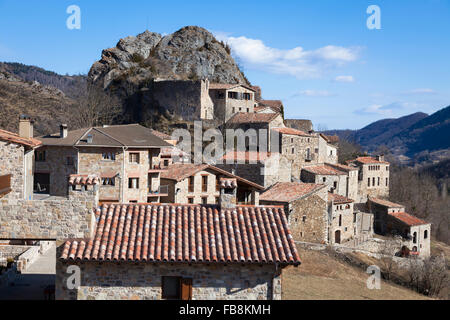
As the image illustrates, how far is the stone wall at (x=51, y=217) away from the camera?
51.9ft

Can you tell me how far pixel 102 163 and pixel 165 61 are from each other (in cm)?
5126

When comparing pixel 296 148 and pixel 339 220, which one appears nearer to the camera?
pixel 339 220

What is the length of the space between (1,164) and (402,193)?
73.6 m

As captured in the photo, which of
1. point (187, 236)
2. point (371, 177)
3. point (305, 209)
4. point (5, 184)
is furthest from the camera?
point (371, 177)

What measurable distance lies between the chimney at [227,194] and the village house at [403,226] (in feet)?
140

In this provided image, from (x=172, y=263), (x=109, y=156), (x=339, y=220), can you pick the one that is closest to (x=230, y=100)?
(x=339, y=220)

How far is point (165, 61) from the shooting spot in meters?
84.8

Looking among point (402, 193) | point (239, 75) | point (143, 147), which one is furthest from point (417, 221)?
point (239, 75)

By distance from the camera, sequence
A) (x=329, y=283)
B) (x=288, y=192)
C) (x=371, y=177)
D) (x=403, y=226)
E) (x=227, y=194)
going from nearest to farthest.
Result: (x=227, y=194) < (x=329, y=283) < (x=288, y=192) < (x=403, y=226) < (x=371, y=177)

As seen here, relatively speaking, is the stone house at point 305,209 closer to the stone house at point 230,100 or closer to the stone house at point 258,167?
the stone house at point 258,167

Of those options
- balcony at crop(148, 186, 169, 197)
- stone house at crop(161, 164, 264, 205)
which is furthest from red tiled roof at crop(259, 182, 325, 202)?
balcony at crop(148, 186, 169, 197)

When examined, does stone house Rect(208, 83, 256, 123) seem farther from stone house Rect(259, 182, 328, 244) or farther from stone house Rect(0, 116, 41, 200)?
stone house Rect(0, 116, 41, 200)

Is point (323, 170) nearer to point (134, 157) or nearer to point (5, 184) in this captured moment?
point (134, 157)
